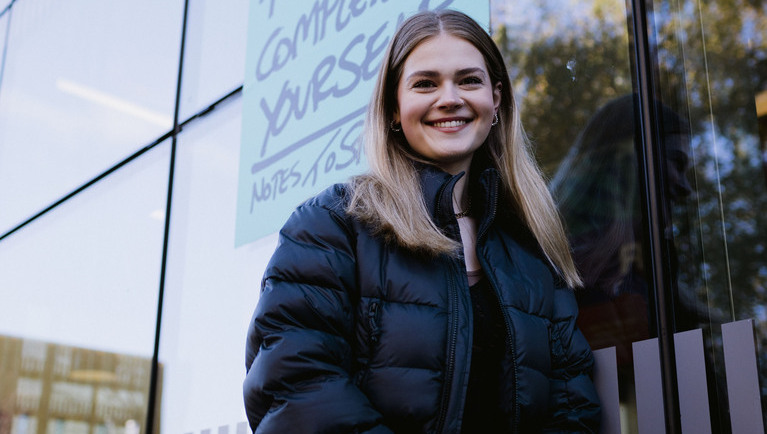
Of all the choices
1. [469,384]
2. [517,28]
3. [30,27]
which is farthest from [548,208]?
Answer: [30,27]

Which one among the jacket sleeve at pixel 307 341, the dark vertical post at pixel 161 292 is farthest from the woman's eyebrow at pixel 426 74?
the dark vertical post at pixel 161 292

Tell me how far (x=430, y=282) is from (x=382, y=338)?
16cm

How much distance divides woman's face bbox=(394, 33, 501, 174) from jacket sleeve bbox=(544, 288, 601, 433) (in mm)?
440

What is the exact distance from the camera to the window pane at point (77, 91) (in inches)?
186

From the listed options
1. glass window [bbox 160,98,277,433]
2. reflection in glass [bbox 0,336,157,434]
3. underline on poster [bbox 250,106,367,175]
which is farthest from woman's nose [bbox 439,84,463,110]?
reflection in glass [bbox 0,336,157,434]

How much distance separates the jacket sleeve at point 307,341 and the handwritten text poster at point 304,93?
100 centimetres

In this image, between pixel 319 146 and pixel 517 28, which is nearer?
pixel 517 28

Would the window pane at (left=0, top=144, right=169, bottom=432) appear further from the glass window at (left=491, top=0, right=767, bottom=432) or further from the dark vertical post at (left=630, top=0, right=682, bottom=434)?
the dark vertical post at (left=630, top=0, right=682, bottom=434)

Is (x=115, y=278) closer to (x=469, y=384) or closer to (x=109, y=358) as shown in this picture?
(x=109, y=358)

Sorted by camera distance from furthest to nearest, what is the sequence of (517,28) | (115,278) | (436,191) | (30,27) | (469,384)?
(30,27), (115,278), (517,28), (436,191), (469,384)

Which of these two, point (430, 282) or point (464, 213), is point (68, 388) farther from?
point (430, 282)

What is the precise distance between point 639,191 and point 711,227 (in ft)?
0.85

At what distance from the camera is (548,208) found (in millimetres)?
2188

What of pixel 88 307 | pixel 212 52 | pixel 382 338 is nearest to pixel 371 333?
pixel 382 338
